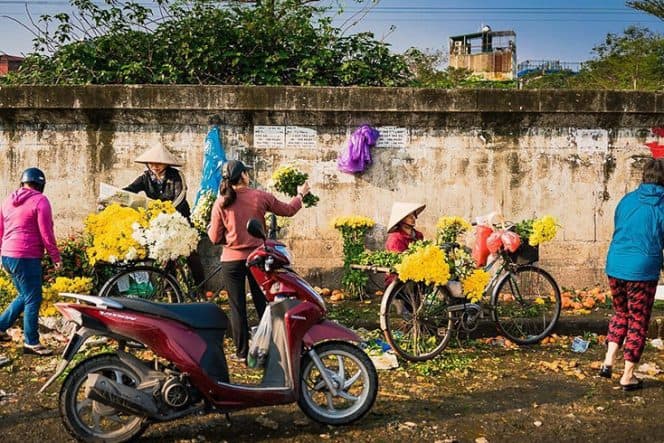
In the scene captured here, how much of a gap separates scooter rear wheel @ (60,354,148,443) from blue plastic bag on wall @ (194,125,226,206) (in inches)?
193

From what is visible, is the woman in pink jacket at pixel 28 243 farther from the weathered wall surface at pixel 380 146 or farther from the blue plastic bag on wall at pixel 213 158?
the blue plastic bag on wall at pixel 213 158

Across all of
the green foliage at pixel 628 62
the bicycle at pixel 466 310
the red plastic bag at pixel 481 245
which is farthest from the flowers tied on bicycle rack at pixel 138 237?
the green foliage at pixel 628 62

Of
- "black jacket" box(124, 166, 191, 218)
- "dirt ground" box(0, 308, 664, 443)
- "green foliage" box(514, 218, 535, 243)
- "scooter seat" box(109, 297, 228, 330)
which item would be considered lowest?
"dirt ground" box(0, 308, 664, 443)

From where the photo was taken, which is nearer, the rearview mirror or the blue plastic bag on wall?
the rearview mirror

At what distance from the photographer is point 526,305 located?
8.45m

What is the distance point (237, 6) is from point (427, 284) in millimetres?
6632

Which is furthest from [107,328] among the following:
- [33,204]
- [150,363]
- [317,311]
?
[33,204]

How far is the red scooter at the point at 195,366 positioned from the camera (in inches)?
197

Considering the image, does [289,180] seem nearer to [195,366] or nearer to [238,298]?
[238,298]

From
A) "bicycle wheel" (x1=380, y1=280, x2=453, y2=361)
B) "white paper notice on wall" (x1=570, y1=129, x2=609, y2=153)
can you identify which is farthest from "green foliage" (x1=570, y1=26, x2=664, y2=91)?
"bicycle wheel" (x1=380, y1=280, x2=453, y2=361)

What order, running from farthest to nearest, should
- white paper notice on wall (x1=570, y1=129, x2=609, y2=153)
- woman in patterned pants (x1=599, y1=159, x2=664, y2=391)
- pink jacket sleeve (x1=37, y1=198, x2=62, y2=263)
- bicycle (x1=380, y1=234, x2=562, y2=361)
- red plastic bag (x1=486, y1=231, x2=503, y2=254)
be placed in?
white paper notice on wall (x1=570, y1=129, x2=609, y2=153) < red plastic bag (x1=486, y1=231, x2=503, y2=254) < bicycle (x1=380, y1=234, x2=562, y2=361) < pink jacket sleeve (x1=37, y1=198, x2=62, y2=263) < woman in patterned pants (x1=599, y1=159, x2=664, y2=391)

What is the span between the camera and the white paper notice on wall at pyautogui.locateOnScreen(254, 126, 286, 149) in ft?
32.7

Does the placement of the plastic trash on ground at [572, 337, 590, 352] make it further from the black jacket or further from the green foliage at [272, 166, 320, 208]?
the black jacket

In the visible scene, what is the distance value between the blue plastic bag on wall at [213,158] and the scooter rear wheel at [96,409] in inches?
193
